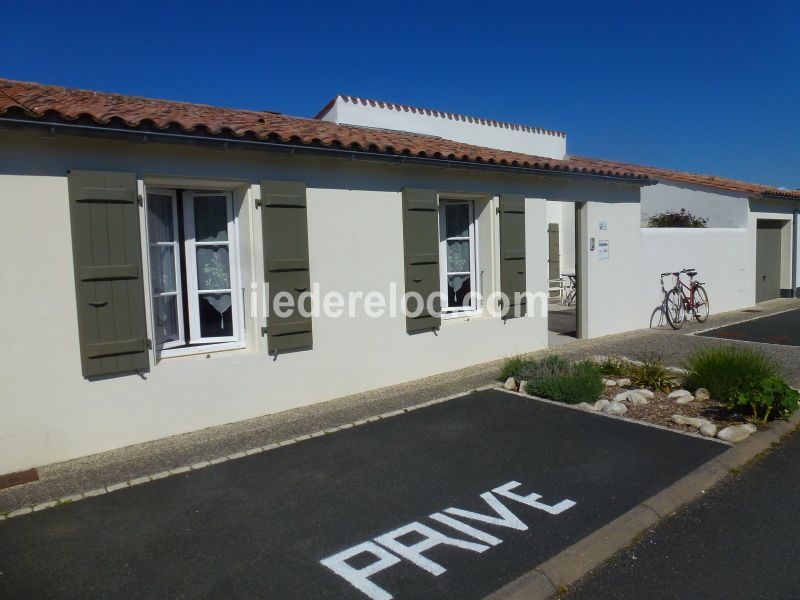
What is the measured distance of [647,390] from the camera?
22.2 ft

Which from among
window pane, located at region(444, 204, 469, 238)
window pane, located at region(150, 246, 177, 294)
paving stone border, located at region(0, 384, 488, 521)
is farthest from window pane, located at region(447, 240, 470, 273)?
window pane, located at region(150, 246, 177, 294)

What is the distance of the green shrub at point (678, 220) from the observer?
14852 mm

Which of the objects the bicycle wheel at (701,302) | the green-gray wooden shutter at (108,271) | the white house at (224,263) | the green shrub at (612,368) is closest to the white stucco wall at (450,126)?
the white house at (224,263)

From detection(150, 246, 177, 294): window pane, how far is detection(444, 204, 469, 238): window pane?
12.7ft

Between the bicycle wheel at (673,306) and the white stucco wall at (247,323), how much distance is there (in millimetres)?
3912

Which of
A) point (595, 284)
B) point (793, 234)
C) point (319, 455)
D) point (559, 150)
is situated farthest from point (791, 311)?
point (319, 455)

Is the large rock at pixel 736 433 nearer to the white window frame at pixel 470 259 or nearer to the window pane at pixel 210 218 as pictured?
the white window frame at pixel 470 259

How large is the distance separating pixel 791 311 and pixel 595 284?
20.6ft

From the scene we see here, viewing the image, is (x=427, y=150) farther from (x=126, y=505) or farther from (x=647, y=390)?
(x=126, y=505)

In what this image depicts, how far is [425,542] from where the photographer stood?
3594 mm

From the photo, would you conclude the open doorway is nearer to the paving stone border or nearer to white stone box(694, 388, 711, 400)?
white stone box(694, 388, 711, 400)

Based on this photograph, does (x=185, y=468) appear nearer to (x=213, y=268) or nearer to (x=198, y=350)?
(x=198, y=350)

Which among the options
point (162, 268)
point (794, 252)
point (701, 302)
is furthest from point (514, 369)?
point (794, 252)

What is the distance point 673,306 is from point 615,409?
669cm
